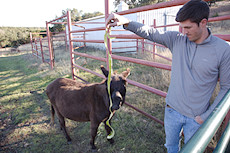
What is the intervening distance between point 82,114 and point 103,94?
600mm

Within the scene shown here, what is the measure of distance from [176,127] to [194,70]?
24.9 inches

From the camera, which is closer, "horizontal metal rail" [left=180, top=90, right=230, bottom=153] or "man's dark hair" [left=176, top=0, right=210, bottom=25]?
"horizontal metal rail" [left=180, top=90, right=230, bottom=153]

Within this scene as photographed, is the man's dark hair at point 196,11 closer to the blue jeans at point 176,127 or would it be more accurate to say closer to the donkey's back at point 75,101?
the blue jeans at point 176,127

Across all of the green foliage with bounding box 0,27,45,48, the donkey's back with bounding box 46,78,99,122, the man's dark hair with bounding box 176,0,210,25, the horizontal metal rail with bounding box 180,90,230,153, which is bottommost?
the donkey's back with bounding box 46,78,99,122

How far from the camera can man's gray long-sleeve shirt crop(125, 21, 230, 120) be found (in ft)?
3.73

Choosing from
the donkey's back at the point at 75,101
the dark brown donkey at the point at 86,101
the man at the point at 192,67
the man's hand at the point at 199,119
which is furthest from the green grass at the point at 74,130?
the man's hand at the point at 199,119

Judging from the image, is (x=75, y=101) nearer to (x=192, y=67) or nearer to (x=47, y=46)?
(x=192, y=67)

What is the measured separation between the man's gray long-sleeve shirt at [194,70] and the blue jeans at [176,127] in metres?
0.07

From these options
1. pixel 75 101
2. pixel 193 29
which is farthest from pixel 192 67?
pixel 75 101

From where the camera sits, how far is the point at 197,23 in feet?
3.70

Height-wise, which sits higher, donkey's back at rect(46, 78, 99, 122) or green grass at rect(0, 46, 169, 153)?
donkey's back at rect(46, 78, 99, 122)

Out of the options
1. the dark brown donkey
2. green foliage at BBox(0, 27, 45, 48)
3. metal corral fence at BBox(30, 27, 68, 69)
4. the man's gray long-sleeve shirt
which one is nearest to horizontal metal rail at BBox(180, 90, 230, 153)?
the man's gray long-sleeve shirt

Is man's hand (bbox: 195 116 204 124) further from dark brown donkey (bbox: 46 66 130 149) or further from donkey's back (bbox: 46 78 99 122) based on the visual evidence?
donkey's back (bbox: 46 78 99 122)

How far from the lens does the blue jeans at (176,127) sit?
1364mm
